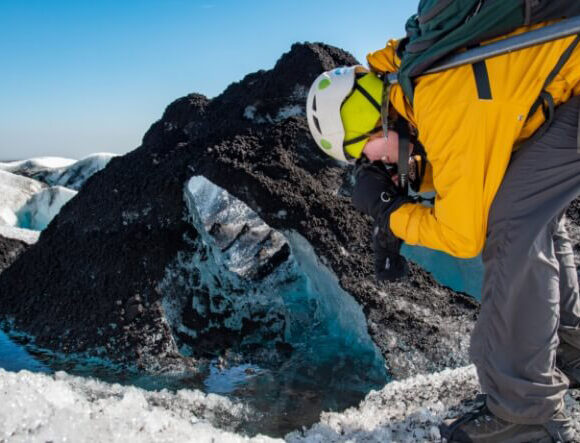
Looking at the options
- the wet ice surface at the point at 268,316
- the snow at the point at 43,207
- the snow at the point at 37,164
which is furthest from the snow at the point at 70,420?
the snow at the point at 37,164

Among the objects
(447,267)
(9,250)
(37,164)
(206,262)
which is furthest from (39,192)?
(447,267)

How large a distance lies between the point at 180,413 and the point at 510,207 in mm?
1753

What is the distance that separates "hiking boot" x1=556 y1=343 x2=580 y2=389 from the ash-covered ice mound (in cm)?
104

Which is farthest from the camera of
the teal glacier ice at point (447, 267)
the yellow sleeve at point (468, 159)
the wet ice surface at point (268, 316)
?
the teal glacier ice at point (447, 267)

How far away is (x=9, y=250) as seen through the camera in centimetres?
491

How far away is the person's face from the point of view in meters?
2.05

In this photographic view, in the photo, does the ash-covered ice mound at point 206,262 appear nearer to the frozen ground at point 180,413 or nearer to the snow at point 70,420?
the frozen ground at point 180,413

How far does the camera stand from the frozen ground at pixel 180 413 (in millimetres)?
1417

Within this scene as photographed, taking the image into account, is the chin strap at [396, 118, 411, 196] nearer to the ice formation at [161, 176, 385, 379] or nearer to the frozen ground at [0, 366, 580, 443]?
the frozen ground at [0, 366, 580, 443]

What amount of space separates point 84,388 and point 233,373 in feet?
3.14

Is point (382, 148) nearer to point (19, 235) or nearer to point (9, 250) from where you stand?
point (9, 250)

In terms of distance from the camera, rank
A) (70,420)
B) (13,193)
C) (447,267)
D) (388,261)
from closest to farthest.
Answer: (70,420) < (388,261) < (447,267) < (13,193)

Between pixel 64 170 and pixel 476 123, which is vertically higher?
pixel 476 123

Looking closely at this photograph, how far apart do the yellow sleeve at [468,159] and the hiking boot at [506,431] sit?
60cm
